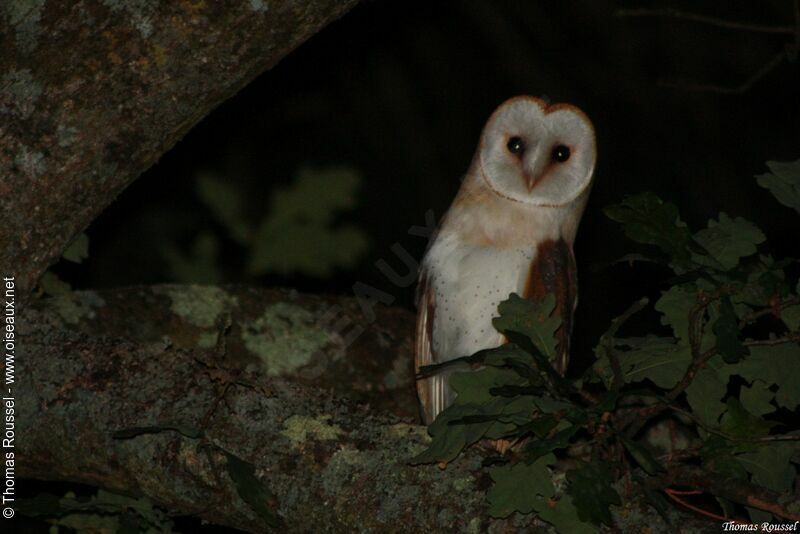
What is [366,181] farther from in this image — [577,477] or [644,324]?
[577,477]

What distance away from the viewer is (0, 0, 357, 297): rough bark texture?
196cm

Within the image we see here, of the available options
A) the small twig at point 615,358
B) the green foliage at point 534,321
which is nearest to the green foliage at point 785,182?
the small twig at point 615,358

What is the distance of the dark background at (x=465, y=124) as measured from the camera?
4.21 meters

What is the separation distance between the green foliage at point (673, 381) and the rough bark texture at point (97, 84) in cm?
81

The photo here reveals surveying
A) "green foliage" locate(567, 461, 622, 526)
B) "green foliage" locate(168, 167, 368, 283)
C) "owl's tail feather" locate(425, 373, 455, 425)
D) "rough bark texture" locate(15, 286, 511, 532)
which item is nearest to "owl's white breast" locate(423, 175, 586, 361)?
"owl's tail feather" locate(425, 373, 455, 425)

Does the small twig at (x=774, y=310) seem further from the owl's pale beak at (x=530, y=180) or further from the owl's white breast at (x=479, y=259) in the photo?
the owl's pale beak at (x=530, y=180)

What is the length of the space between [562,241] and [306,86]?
2208 millimetres

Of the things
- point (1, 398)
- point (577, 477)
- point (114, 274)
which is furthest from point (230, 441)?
point (114, 274)

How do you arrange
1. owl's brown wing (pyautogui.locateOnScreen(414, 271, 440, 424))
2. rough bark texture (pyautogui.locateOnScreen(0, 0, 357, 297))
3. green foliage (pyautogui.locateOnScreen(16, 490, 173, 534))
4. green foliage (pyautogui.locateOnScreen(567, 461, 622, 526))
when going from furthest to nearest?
1. owl's brown wing (pyautogui.locateOnScreen(414, 271, 440, 424))
2. rough bark texture (pyautogui.locateOnScreen(0, 0, 357, 297))
3. green foliage (pyautogui.locateOnScreen(16, 490, 173, 534))
4. green foliage (pyautogui.locateOnScreen(567, 461, 622, 526))

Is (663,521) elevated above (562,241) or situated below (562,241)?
above

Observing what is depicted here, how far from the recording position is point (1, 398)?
195 centimetres

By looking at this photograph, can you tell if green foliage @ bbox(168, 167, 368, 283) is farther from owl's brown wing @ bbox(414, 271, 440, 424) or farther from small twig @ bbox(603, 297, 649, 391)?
small twig @ bbox(603, 297, 649, 391)

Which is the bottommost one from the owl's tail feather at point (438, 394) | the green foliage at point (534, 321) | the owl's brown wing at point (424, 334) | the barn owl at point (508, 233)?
the owl's tail feather at point (438, 394)

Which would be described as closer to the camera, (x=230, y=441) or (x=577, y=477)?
(x=577, y=477)
